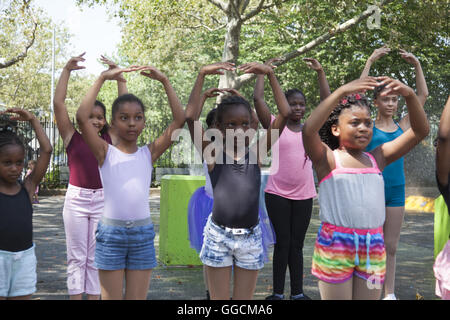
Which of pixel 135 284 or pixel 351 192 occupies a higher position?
pixel 351 192

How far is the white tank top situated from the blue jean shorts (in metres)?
0.49

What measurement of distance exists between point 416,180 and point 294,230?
14276 millimetres

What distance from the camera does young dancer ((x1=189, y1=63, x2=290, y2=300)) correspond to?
11.2 feet

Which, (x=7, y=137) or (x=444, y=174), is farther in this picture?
(x=7, y=137)

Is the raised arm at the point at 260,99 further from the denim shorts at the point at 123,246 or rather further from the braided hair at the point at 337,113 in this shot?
the denim shorts at the point at 123,246

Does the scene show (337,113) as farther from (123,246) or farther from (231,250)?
(123,246)

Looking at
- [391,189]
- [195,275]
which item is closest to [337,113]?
[391,189]

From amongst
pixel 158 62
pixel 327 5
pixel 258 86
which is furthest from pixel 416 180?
pixel 258 86

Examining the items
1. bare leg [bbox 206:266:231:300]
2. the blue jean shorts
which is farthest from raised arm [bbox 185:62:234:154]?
bare leg [bbox 206:266:231:300]

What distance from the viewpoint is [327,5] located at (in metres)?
15.6

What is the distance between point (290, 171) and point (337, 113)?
157cm

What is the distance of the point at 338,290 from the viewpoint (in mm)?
3006

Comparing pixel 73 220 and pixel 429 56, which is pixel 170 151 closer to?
pixel 429 56

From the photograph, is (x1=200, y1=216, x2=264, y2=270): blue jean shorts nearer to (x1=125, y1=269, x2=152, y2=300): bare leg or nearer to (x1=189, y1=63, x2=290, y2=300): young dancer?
(x1=189, y1=63, x2=290, y2=300): young dancer
